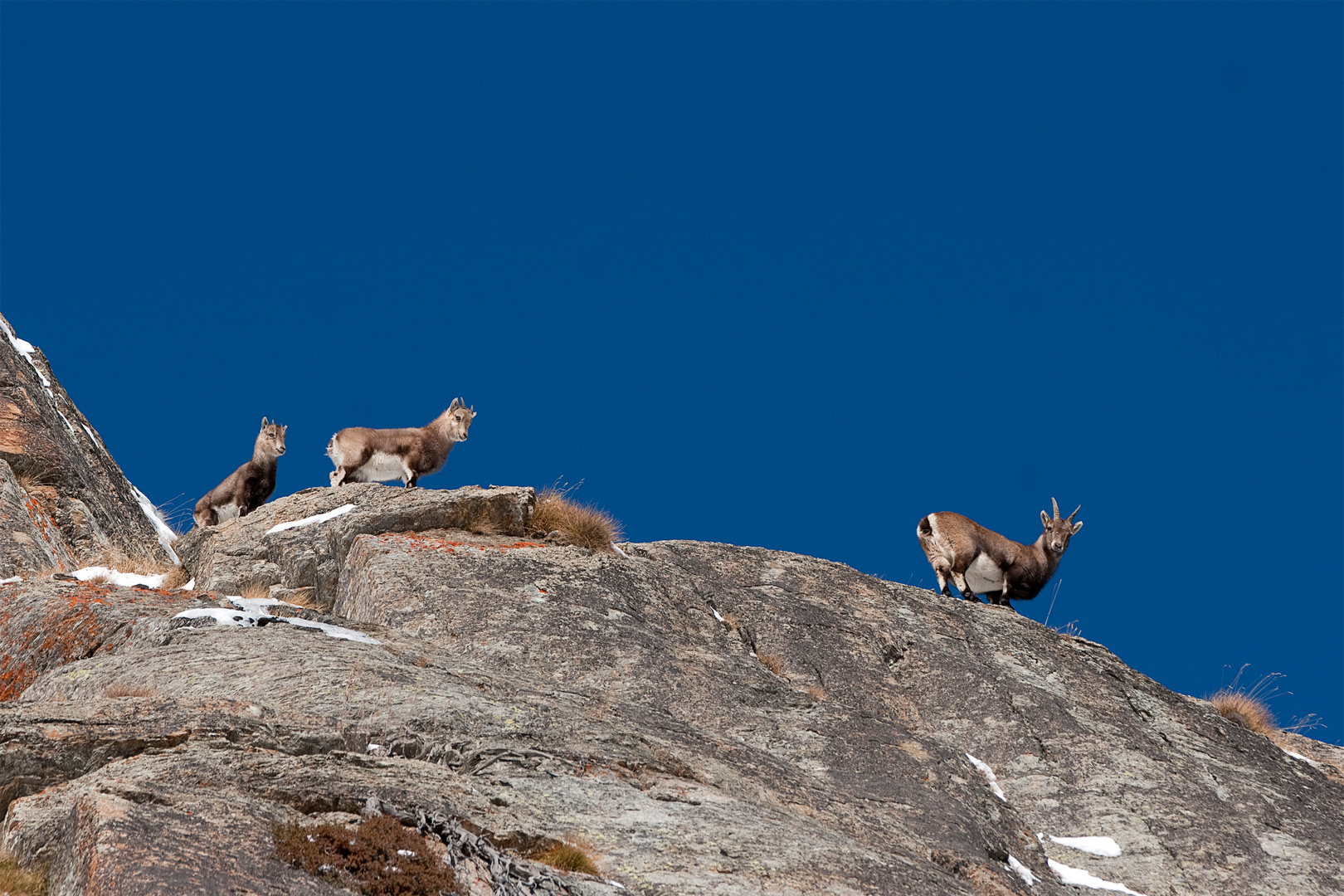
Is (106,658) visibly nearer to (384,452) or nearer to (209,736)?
(209,736)

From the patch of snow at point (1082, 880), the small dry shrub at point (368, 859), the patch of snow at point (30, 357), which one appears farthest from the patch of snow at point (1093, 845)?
the patch of snow at point (30, 357)

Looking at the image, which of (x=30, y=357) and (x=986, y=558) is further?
(x=30, y=357)

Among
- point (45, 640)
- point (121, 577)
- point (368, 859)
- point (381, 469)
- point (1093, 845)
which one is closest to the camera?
point (368, 859)

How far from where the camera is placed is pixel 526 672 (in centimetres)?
1097

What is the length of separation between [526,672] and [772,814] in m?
3.72

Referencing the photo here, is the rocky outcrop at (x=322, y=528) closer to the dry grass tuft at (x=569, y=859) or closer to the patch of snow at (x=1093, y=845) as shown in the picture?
the patch of snow at (x=1093, y=845)

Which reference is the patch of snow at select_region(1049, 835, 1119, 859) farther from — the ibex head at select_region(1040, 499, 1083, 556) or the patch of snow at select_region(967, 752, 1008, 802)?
the ibex head at select_region(1040, 499, 1083, 556)

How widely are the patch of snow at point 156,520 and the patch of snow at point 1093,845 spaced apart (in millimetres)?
15552

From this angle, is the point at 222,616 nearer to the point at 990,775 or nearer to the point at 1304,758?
the point at 990,775

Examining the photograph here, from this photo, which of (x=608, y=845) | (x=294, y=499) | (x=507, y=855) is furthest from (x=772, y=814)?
(x=294, y=499)

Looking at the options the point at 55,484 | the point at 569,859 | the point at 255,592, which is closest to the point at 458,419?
the point at 55,484

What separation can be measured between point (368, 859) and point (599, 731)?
2887 mm

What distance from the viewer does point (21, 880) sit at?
5.75m

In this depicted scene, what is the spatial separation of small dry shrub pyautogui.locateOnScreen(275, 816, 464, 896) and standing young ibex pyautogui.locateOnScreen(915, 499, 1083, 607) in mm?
14187
